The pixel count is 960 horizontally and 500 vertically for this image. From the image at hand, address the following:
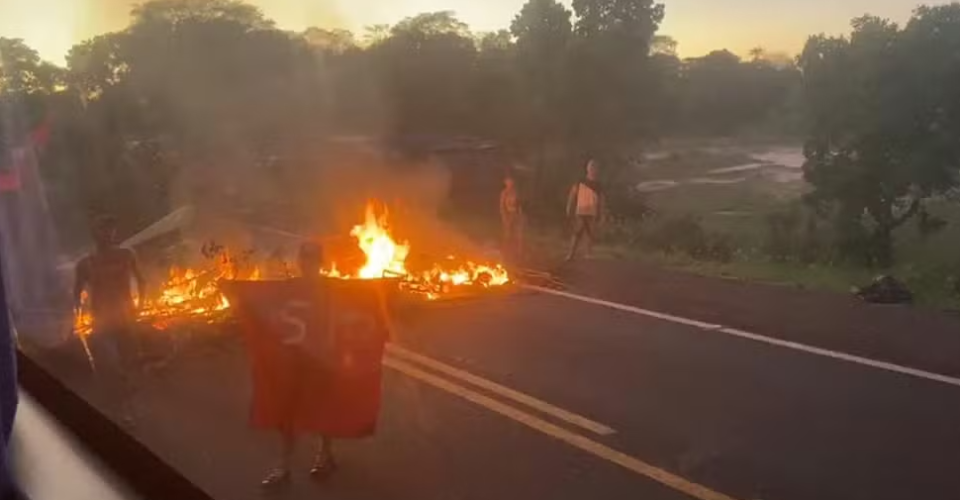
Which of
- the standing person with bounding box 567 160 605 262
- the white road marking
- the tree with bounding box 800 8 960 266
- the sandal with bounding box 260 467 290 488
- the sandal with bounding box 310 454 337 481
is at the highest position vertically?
the tree with bounding box 800 8 960 266

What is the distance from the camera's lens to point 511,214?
465 cm

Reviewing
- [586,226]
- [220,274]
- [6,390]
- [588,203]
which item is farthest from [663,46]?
[6,390]

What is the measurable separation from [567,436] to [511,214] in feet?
4.14

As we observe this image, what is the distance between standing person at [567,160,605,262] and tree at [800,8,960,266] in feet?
3.17

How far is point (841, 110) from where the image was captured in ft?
15.1

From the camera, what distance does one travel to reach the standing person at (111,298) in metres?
3.81

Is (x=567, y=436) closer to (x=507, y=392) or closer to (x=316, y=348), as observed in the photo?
(x=507, y=392)

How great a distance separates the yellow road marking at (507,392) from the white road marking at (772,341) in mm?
1930

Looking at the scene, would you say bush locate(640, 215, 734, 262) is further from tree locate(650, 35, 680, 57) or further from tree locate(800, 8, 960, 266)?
tree locate(650, 35, 680, 57)

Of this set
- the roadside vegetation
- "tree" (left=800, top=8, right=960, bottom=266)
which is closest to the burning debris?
the roadside vegetation

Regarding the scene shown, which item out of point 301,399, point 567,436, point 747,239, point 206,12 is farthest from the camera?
point 747,239

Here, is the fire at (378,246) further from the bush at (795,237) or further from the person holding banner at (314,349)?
the bush at (795,237)

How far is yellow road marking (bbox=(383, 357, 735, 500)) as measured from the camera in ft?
10.7

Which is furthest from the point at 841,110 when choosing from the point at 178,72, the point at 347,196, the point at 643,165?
the point at 178,72
